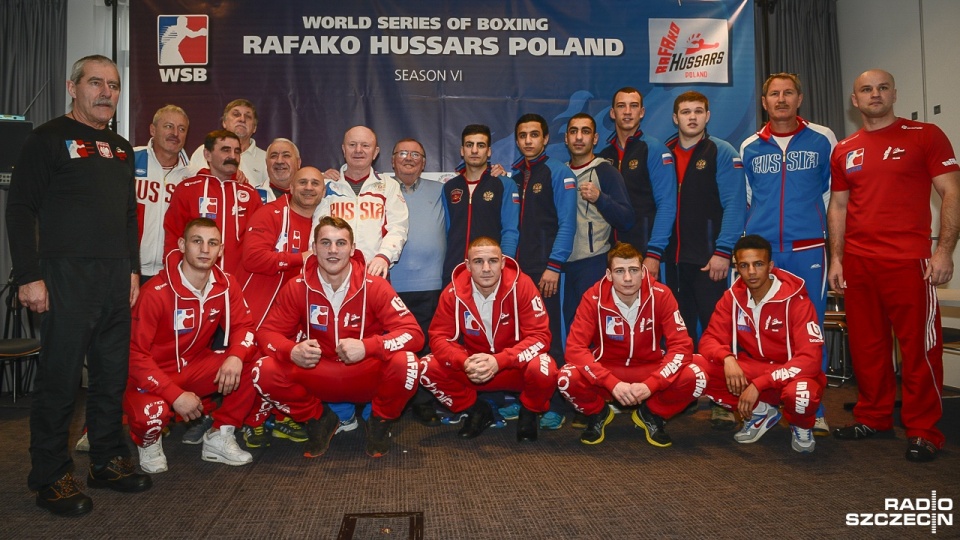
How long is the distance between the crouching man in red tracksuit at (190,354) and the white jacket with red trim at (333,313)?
0.61 feet

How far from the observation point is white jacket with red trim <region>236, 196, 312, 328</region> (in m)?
3.54

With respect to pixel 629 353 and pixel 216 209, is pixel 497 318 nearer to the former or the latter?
pixel 629 353

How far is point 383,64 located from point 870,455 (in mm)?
4094

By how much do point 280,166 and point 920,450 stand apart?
3969mm

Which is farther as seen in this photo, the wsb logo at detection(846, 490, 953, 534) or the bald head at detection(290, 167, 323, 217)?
the bald head at detection(290, 167, 323, 217)

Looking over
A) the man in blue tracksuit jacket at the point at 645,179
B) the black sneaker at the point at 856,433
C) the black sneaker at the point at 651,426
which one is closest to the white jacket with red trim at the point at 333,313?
the black sneaker at the point at 651,426

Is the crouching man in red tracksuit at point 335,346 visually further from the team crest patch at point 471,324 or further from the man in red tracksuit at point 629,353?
the man in red tracksuit at point 629,353

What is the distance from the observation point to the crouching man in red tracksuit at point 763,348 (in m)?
3.16

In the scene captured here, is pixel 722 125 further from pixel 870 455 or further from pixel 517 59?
pixel 870 455


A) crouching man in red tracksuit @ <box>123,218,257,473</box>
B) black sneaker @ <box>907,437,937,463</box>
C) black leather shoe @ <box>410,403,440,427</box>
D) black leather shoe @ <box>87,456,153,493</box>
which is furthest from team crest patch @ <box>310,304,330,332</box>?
black sneaker @ <box>907,437,937,463</box>

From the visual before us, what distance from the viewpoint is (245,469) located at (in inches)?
115

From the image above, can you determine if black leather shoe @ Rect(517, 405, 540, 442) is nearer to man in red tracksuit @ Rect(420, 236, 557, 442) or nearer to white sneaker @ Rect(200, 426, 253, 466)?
man in red tracksuit @ Rect(420, 236, 557, 442)

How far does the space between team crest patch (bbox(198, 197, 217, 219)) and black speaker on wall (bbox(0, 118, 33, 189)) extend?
8.25 feet

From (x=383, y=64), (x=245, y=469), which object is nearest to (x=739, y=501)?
(x=245, y=469)
